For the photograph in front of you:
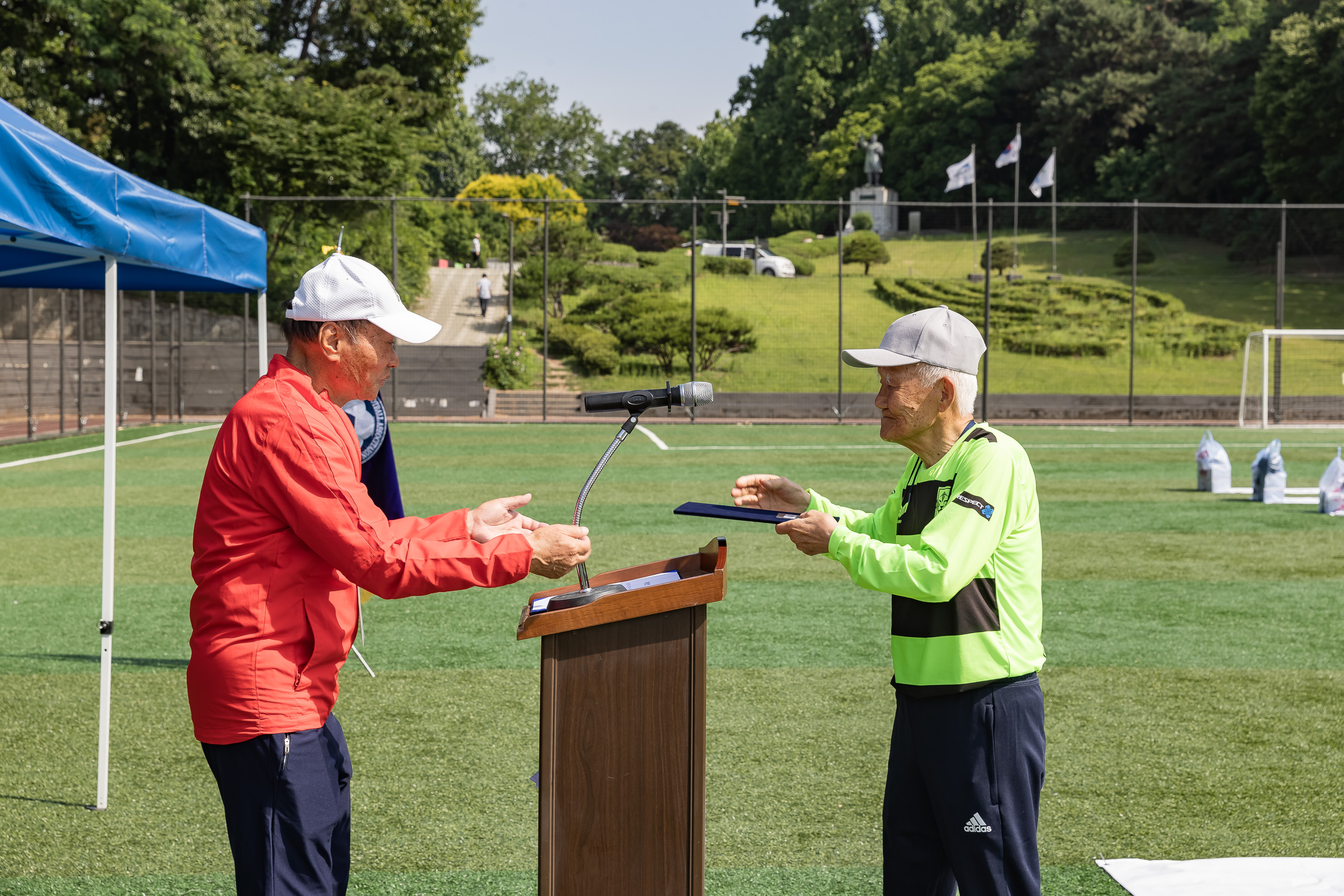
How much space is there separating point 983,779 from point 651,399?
1.15 meters

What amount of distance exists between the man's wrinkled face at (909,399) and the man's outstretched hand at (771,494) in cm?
40

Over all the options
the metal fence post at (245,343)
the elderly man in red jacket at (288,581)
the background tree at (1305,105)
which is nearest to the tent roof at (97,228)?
the elderly man in red jacket at (288,581)

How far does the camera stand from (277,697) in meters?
2.46

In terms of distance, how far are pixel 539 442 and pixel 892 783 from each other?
712 inches

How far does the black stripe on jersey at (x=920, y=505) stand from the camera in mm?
2779

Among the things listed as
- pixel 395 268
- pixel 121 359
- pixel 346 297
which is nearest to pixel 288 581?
pixel 346 297

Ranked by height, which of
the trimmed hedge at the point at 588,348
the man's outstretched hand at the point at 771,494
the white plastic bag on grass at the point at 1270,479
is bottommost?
the white plastic bag on grass at the point at 1270,479

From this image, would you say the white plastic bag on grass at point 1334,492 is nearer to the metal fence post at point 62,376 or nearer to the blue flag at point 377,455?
the blue flag at point 377,455

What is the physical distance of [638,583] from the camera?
2.45 m

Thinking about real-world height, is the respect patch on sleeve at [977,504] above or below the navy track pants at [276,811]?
above

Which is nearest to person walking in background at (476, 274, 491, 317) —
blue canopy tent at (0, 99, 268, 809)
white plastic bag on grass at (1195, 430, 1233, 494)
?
white plastic bag on grass at (1195, 430, 1233, 494)

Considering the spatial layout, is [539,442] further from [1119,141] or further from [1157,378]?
[1119,141]

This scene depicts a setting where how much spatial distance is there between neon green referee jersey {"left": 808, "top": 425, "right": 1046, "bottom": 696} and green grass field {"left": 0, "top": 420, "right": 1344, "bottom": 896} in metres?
1.49

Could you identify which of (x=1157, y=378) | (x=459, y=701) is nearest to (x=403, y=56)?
(x=1157, y=378)
